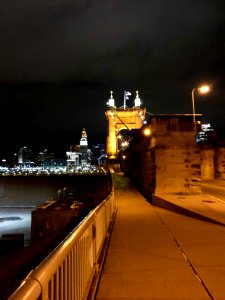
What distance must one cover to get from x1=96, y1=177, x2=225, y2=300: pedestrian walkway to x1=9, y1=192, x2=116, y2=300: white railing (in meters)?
0.47

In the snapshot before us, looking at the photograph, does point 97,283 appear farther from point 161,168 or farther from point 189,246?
point 161,168

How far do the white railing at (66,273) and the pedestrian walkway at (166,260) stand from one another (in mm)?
467

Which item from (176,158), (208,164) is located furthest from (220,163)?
(176,158)

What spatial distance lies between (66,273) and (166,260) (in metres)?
3.29

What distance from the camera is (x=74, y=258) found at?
3561 mm

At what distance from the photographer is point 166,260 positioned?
5.84 metres

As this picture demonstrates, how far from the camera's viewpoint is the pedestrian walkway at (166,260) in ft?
14.4

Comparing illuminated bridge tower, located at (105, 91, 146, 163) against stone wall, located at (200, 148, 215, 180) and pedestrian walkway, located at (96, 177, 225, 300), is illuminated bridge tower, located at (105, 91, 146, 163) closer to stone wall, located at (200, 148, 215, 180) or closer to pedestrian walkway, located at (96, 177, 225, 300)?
stone wall, located at (200, 148, 215, 180)

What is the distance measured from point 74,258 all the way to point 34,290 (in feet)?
5.23

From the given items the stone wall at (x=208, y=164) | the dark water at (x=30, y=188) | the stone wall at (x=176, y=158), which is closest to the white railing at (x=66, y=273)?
the stone wall at (x=176, y=158)

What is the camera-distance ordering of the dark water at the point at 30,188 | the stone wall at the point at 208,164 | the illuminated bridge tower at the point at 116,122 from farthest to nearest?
1. the illuminated bridge tower at the point at 116,122
2. the dark water at the point at 30,188
3. the stone wall at the point at 208,164

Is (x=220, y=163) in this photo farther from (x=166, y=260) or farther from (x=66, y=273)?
(x=66, y=273)

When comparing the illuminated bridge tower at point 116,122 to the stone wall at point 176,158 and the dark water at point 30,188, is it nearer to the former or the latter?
the dark water at point 30,188

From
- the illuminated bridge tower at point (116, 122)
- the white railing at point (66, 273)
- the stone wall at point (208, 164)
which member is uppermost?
the illuminated bridge tower at point (116, 122)
